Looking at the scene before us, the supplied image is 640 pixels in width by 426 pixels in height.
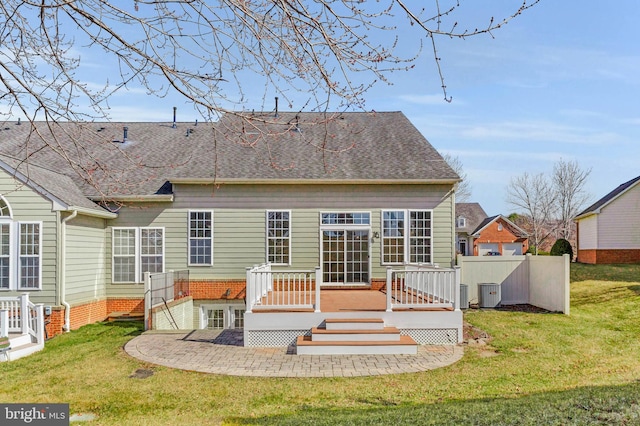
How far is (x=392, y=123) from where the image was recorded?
19.8 meters

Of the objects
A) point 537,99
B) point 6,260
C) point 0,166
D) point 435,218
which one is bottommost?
point 6,260

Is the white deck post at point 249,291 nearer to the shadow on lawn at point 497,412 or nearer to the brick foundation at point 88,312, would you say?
the shadow on lawn at point 497,412

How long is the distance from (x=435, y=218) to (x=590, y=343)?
6285mm

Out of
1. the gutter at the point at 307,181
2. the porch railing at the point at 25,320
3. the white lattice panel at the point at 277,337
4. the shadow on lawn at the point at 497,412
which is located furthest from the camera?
the gutter at the point at 307,181

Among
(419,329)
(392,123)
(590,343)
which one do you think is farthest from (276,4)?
(392,123)

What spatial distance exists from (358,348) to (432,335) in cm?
198

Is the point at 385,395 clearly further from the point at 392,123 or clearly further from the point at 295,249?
the point at 392,123

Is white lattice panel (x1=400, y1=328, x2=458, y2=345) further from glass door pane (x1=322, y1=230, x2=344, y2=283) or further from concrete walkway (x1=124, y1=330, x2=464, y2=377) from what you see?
glass door pane (x1=322, y1=230, x2=344, y2=283)

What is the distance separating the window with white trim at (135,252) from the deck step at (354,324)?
7.46 meters

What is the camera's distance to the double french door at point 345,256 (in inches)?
627

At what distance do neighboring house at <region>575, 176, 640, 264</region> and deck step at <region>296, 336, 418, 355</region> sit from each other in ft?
61.5

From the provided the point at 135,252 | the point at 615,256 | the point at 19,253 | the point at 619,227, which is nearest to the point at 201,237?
the point at 135,252

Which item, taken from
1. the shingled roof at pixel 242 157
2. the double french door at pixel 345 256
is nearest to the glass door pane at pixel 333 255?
the double french door at pixel 345 256

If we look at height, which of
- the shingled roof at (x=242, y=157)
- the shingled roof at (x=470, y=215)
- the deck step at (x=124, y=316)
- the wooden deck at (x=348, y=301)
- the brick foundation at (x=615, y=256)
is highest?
the shingled roof at (x=242, y=157)
